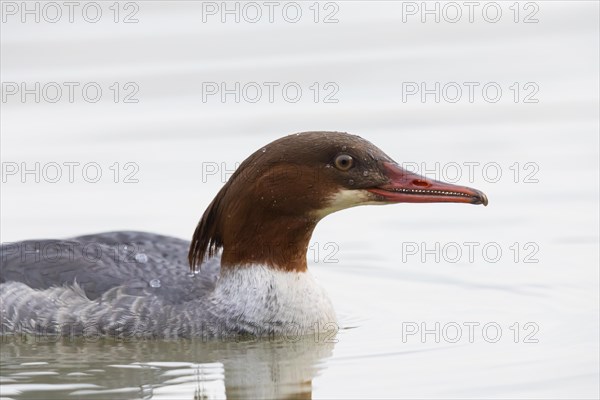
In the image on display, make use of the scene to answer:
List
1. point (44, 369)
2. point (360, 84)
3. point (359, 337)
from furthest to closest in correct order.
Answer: point (360, 84), point (359, 337), point (44, 369)

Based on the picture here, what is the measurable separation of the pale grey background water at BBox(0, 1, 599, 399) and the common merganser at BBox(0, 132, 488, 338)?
0.68 feet

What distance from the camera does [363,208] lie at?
16516 mm

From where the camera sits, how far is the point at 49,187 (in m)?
16.7

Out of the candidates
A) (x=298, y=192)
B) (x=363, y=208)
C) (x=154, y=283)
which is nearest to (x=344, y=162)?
(x=298, y=192)

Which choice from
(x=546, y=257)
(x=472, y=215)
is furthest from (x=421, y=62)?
(x=546, y=257)

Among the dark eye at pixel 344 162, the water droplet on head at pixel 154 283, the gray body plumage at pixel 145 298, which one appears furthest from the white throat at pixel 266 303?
the dark eye at pixel 344 162

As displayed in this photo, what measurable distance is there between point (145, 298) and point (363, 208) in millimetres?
3920

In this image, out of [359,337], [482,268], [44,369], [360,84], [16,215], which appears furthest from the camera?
[360,84]

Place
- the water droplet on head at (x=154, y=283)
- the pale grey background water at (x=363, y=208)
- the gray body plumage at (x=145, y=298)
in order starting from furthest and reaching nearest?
1. the water droplet on head at (x=154, y=283)
2. the gray body plumage at (x=145, y=298)
3. the pale grey background water at (x=363, y=208)

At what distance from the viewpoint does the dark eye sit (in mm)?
12656

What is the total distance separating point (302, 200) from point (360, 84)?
620 cm

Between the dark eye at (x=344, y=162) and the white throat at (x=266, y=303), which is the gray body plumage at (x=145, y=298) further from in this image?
the dark eye at (x=344, y=162)

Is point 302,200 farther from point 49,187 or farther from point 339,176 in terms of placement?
point 49,187

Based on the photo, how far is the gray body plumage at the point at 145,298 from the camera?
1305cm
